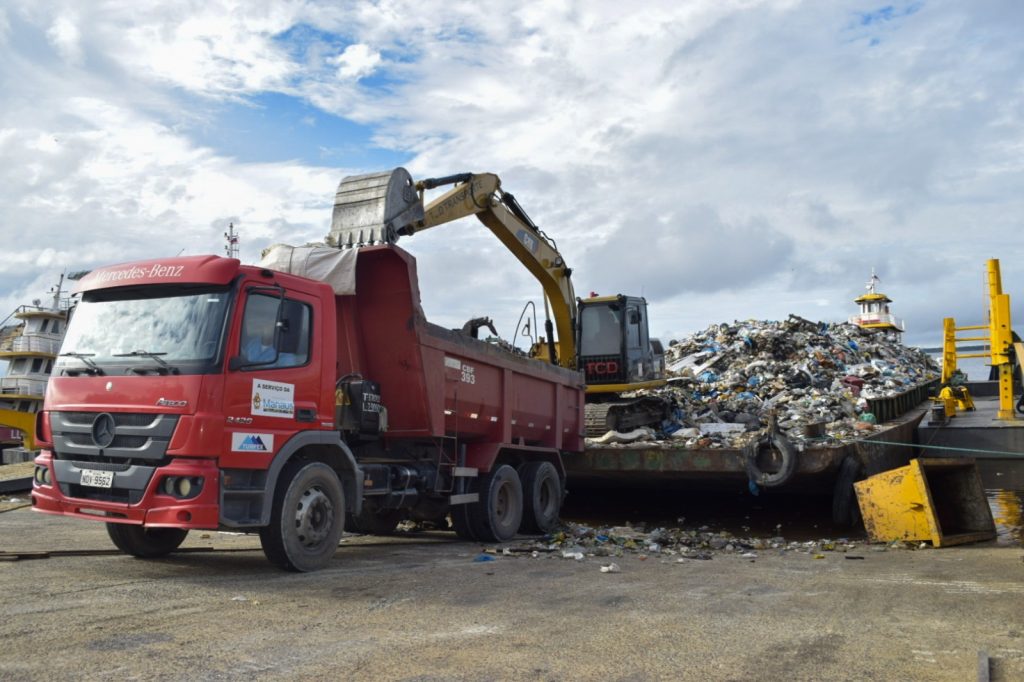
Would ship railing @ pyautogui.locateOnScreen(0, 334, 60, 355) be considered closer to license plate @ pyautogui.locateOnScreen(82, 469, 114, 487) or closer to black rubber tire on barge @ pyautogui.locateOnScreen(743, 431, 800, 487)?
black rubber tire on barge @ pyautogui.locateOnScreen(743, 431, 800, 487)

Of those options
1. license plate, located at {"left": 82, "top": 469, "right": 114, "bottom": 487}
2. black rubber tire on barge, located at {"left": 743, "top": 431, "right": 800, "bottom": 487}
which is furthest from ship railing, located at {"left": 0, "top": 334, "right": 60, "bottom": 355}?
license plate, located at {"left": 82, "top": 469, "right": 114, "bottom": 487}

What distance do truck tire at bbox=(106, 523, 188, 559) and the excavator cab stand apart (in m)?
7.87

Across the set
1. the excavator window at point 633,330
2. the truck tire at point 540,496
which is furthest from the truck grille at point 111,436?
the excavator window at point 633,330

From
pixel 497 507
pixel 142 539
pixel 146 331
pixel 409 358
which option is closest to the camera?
pixel 146 331

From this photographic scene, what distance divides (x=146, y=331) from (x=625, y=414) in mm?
8794

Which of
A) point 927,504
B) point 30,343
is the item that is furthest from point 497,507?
point 30,343

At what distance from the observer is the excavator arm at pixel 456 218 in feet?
27.6

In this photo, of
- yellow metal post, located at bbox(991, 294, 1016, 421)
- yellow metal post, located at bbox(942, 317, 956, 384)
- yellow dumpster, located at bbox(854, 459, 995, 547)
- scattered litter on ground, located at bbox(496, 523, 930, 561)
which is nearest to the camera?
scattered litter on ground, located at bbox(496, 523, 930, 561)

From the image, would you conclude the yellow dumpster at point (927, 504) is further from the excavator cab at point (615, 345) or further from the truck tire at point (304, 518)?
the truck tire at point (304, 518)

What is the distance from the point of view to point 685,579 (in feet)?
21.8

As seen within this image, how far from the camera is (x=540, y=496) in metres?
10.2

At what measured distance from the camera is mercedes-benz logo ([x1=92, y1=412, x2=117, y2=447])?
19.2ft

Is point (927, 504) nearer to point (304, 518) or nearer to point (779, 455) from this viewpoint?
point (779, 455)

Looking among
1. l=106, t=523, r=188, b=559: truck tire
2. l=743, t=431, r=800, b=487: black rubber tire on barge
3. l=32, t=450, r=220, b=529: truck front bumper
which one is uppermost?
l=743, t=431, r=800, b=487: black rubber tire on barge
